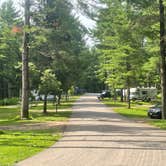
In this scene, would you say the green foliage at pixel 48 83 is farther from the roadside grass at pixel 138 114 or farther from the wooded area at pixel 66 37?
the roadside grass at pixel 138 114

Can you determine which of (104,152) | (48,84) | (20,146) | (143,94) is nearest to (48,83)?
(48,84)

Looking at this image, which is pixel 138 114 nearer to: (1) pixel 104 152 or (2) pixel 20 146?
(2) pixel 20 146

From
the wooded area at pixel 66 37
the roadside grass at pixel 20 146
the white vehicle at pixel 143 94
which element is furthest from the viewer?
Result: the white vehicle at pixel 143 94

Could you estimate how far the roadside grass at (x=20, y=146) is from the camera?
488 inches

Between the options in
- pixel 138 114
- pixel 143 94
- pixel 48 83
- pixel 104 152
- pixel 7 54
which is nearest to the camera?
pixel 104 152

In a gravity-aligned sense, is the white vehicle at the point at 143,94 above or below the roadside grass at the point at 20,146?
above

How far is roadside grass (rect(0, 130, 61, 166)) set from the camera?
40.7 ft

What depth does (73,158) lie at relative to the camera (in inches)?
489

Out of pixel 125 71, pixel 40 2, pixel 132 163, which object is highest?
pixel 40 2

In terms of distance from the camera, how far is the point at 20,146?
15273 mm

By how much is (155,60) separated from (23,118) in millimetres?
24758

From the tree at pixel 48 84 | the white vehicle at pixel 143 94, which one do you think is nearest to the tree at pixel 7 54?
the tree at pixel 48 84

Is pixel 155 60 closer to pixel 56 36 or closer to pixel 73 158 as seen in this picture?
pixel 56 36

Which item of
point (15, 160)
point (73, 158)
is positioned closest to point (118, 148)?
point (73, 158)
